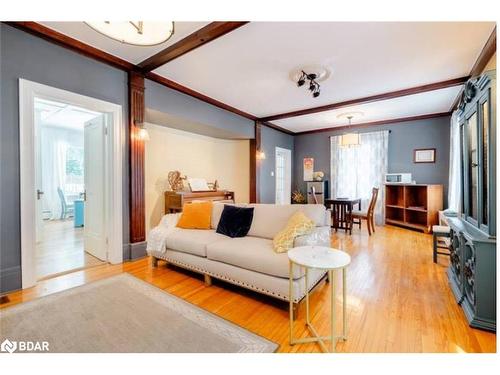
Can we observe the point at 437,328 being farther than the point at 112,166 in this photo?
No

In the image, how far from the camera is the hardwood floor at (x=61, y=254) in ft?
9.30

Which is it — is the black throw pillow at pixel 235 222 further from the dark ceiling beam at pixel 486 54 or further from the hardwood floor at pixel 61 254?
the dark ceiling beam at pixel 486 54

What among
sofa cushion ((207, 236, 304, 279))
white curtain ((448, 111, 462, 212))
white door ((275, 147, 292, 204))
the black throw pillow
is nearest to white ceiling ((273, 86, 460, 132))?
white curtain ((448, 111, 462, 212))

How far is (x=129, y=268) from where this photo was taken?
9.52ft

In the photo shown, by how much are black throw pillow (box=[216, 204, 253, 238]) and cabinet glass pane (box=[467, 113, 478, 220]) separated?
2.18m

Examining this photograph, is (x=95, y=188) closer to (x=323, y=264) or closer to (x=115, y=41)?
(x=115, y=41)

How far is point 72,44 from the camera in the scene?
2.51 m

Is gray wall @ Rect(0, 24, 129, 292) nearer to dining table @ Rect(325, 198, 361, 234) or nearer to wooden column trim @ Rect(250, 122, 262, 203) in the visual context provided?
wooden column trim @ Rect(250, 122, 262, 203)

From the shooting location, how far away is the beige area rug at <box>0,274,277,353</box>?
5.03 feet

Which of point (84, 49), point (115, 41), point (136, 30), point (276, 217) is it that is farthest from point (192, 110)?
point (276, 217)

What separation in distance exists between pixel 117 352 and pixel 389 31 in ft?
11.8

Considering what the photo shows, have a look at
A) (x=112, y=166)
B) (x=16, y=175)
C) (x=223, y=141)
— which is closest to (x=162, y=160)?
(x=112, y=166)

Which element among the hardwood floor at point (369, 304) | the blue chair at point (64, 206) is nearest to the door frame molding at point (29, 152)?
the hardwood floor at point (369, 304)
